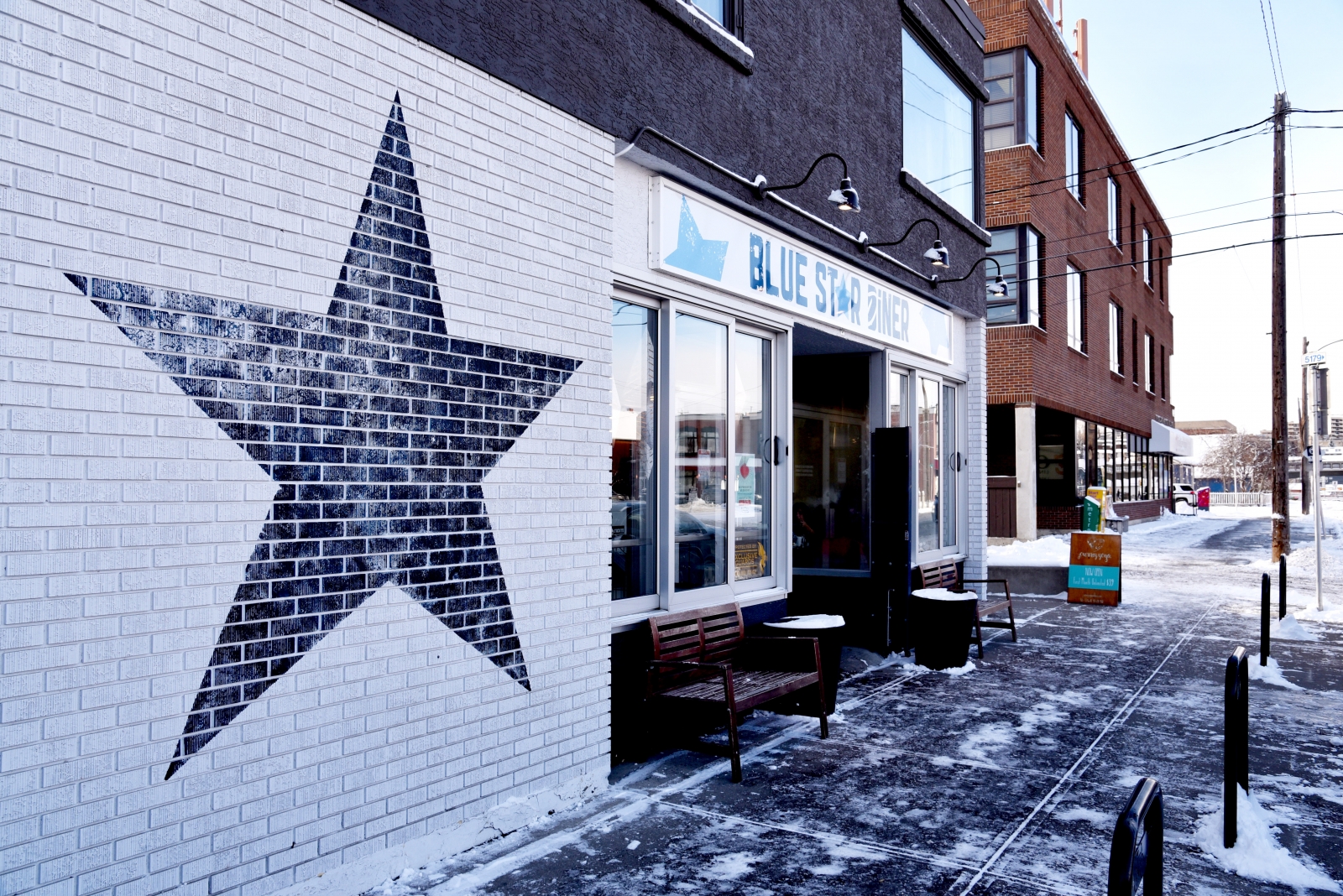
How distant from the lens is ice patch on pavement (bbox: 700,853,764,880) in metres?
4.18

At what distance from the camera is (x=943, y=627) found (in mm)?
8750

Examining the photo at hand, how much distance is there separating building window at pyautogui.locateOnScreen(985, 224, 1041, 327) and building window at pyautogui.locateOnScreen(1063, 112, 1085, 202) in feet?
9.44

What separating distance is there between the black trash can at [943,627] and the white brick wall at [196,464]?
15.9 feet

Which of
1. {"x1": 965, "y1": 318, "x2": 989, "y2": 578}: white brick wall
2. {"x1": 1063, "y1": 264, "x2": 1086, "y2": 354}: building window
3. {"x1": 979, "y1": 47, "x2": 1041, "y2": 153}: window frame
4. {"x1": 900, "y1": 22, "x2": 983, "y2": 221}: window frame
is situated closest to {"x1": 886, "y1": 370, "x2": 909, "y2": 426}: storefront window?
{"x1": 965, "y1": 318, "x2": 989, "y2": 578}: white brick wall

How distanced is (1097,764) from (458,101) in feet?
17.0

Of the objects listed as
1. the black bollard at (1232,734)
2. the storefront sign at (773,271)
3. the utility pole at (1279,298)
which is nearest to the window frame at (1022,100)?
the utility pole at (1279,298)

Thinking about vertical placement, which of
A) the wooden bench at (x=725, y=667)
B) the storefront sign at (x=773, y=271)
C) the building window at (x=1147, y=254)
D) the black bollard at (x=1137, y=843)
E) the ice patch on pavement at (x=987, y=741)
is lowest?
the ice patch on pavement at (x=987, y=741)

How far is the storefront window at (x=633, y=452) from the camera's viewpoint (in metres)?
6.19

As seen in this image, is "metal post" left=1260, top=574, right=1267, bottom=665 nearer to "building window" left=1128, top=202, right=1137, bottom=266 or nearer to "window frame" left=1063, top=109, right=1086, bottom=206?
"window frame" left=1063, top=109, right=1086, bottom=206

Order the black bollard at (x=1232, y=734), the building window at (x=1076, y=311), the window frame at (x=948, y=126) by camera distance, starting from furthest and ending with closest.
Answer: the building window at (x=1076, y=311), the window frame at (x=948, y=126), the black bollard at (x=1232, y=734)

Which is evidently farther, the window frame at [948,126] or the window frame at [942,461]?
the window frame at [942,461]

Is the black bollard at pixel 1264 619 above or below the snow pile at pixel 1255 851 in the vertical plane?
above

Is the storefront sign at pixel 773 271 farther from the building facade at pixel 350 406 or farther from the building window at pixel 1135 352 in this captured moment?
the building window at pixel 1135 352

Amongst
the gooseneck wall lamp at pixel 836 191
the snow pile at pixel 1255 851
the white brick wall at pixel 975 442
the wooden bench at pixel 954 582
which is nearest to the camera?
the snow pile at pixel 1255 851
